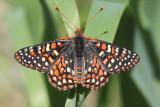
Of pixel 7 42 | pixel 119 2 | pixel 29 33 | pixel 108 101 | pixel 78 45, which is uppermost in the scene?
pixel 119 2

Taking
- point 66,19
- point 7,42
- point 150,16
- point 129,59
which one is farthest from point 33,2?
point 7,42

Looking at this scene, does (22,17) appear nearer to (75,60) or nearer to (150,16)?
(75,60)

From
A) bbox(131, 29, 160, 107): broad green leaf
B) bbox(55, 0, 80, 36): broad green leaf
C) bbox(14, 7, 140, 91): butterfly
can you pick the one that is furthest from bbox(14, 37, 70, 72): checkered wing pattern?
bbox(131, 29, 160, 107): broad green leaf

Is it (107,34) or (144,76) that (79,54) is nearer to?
(107,34)

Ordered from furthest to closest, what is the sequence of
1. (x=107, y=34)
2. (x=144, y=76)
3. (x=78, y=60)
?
(x=144, y=76), (x=78, y=60), (x=107, y=34)

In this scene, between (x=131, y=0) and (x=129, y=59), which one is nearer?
(x=129, y=59)

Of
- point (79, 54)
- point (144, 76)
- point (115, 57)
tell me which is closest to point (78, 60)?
point (79, 54)

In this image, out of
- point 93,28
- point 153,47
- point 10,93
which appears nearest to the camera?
point 93,28
